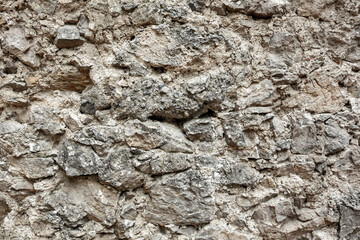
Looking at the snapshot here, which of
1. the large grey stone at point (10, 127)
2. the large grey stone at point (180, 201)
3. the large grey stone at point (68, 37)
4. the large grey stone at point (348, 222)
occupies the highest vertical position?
the large grey stone at point (68, 37)

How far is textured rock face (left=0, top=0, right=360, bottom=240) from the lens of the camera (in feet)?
4.54

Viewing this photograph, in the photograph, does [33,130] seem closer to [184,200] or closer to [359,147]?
[184,200]

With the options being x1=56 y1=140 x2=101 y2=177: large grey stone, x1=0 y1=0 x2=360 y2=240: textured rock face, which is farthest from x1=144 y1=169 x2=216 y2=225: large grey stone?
x1=56 y1=140 x2=101 y2=177: large grey stone

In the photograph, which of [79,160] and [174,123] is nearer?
[79,160]

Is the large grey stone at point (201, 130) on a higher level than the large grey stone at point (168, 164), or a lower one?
higher

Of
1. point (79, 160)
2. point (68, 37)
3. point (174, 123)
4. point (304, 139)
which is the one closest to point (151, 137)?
point (174, 123)

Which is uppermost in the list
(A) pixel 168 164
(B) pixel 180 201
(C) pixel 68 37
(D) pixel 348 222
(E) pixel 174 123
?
(C) pixel 68 37

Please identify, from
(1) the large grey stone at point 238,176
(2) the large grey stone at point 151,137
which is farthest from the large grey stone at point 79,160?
(1) the large grey stone at point 238,176

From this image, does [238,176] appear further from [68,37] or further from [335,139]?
[68,37]

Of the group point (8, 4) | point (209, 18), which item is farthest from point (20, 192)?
point (209, 18)

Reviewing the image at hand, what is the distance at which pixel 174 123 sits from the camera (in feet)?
4.87

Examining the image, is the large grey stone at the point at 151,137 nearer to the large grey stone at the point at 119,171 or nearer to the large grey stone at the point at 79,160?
the large grey stone at the point at 119,171

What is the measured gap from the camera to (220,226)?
1.40 meters

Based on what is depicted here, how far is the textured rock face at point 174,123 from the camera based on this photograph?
1384 millimetres
